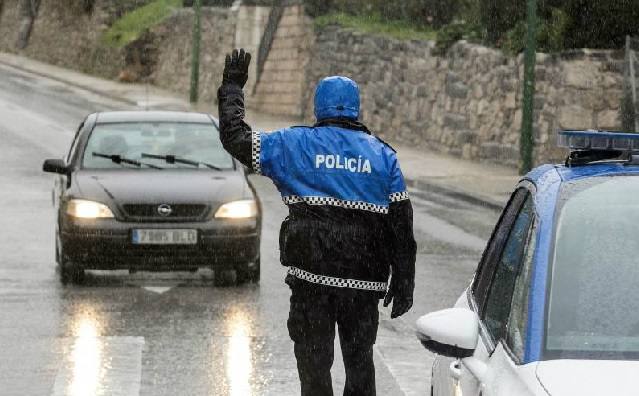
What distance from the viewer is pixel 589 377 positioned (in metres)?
4.27

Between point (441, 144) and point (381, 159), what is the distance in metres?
25.8

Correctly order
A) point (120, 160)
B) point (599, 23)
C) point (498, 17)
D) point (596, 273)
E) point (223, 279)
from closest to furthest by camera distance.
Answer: point (596, 273), point (223, 279), point (120, 160), point (599, 23), point (498, 17)

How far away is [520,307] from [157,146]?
10390 mm

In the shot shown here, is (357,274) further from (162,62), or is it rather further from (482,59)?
(162,62)

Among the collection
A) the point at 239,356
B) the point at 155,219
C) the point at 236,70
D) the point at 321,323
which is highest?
the point at 236,70

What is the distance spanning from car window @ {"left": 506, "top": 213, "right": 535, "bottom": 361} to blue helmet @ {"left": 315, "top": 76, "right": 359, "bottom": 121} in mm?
2089

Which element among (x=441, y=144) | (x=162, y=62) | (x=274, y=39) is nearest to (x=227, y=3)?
(x=162, y=62)

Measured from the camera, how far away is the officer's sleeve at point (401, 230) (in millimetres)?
6957

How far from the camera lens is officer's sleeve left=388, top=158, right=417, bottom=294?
696 cm

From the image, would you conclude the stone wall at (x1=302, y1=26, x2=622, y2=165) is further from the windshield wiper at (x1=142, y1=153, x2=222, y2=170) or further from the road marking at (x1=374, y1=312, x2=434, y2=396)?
the road marking at (x1=374, y1=312, x2=434, y2=396)

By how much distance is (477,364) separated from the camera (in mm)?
4930

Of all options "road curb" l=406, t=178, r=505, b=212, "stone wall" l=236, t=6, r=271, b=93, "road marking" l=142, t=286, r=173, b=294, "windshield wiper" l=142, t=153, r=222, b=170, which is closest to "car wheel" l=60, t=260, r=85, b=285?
"road marking" l=142, t=286, r=173, b=294

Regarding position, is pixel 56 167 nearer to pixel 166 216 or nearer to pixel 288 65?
pixel 166 216

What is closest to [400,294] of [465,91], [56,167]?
[56,167]
